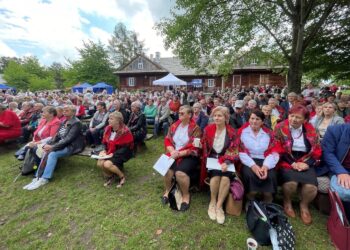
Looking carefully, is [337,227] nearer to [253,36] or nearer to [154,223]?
[154,223]

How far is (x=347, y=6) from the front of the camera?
9133 mm

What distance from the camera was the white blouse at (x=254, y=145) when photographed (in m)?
2.93

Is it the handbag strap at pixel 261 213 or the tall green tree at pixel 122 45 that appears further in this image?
the tall green tree at pixel 122 45

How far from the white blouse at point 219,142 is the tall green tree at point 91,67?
1403 inches

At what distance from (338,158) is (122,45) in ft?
176

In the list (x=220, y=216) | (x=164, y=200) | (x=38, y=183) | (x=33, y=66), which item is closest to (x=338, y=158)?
(x=220, y=216)

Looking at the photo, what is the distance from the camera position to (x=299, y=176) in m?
2.72

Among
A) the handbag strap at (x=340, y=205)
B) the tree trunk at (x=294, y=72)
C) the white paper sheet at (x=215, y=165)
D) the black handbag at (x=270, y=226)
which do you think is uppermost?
the tree trunk at (x=294, y=72)

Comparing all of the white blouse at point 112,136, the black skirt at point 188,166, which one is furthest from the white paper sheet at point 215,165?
the white blouse at point 112,136

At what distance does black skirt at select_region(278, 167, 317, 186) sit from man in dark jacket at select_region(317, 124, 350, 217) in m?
0.20

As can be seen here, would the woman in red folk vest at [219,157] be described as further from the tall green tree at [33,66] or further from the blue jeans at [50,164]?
the tall green tree at [33,66]

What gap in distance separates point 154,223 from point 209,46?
9270 millimetres

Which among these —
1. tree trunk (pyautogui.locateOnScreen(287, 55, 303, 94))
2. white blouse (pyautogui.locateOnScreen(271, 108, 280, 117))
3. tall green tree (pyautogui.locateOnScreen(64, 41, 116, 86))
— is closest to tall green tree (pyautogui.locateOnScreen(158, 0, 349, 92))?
tree trunk (pyautogui.locateOnScreen(287, 55, 303, 94))

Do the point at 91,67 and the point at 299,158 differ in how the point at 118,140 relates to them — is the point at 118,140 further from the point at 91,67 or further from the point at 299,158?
the point at 91,67
